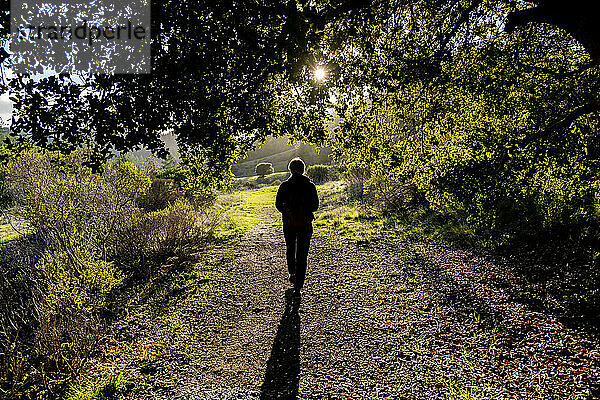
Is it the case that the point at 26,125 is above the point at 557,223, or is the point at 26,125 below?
above

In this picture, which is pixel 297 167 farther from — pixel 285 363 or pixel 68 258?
pixel 68 258

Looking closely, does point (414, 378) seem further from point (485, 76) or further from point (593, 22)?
point (485, 76)

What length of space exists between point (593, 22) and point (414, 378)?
447 cm

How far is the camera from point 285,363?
14.1 feet

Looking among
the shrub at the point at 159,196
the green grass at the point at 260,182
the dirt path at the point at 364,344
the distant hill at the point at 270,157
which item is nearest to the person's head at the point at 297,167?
the dirt path at the point at 364,344

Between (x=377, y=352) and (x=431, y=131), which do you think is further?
(x=431, y=131)

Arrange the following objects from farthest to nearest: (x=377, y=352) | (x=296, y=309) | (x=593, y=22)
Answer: (x=296, y=309)
(x=377, y=352)
(x=593, y=22)

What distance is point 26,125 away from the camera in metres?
3.99

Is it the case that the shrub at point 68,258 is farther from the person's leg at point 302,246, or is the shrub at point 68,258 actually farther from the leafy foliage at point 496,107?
the leafy foliage at point 496,107

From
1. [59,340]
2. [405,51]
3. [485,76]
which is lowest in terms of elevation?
[59,340]

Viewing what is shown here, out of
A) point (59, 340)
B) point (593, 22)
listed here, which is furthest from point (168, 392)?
point (593, 22)

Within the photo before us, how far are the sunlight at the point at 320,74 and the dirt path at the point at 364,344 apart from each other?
15.0 feet

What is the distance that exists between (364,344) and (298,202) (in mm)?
2641

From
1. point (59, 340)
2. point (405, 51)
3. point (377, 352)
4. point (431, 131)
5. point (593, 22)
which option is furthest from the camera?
point (431, 131)
